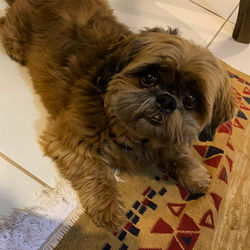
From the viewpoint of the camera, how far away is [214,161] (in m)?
1.74

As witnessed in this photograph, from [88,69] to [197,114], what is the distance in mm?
597

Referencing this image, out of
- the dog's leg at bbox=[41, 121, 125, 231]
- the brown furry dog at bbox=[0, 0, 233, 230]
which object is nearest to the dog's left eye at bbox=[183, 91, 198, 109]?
the brown furry dog at bbox=[0, 0, 233, 230]

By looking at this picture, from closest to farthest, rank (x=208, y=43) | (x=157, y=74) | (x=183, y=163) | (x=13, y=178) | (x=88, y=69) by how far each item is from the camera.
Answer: (x=157, y=74) → (x=13, y=178) → (x=88, y=69) → (x=183, y=163) → (x=208, y=43)

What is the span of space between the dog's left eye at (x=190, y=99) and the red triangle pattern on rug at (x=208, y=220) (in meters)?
0.61

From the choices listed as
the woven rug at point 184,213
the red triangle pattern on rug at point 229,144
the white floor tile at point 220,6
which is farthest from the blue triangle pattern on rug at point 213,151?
the white floor tile at point 220,6

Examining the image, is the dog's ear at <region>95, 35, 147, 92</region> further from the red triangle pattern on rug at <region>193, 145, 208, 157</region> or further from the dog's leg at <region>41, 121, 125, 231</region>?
the red triangle pattern on rug at <region>193, 145, 208, 157</region>

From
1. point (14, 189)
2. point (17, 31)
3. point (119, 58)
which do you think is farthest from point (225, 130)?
point (17, 31)

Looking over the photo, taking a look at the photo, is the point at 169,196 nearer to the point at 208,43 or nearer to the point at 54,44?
the point at 54,44

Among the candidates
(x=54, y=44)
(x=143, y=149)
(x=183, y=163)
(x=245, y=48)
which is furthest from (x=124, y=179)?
(x=245, y=48)

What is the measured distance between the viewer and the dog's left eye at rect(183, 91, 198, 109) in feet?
3.92

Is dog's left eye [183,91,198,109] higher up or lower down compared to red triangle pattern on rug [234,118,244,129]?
higher up

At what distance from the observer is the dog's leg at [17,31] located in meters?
1.79

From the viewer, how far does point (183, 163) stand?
1600 mm

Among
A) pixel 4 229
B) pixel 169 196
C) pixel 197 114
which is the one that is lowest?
pixel 4 229
